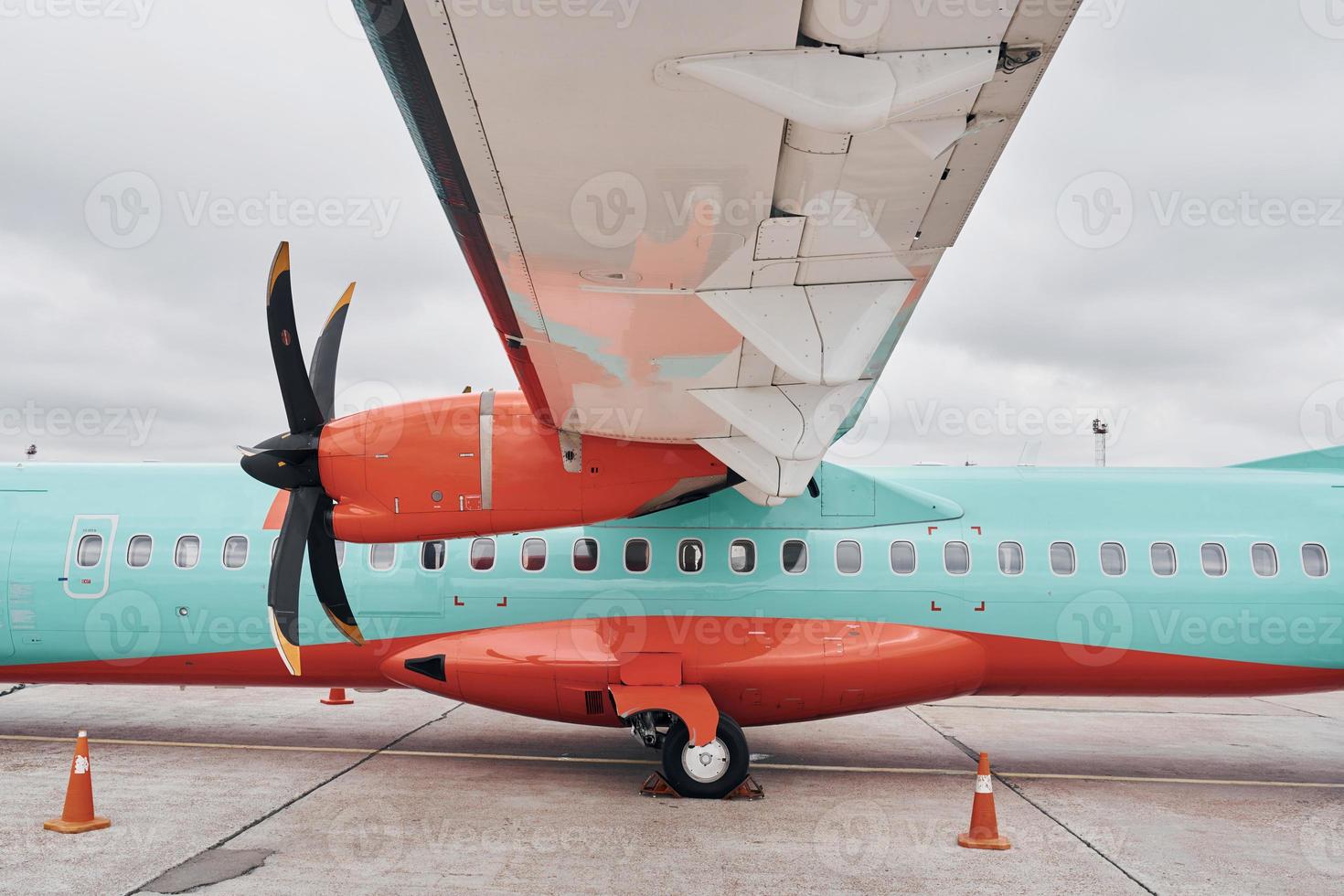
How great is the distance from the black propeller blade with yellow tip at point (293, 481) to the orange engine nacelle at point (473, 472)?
0.64 feet

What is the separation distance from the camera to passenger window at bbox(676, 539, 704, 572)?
8.61 metres

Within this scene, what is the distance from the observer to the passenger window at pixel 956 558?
28.6 feet

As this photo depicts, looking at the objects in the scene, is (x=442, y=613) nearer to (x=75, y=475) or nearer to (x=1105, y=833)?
(x=75, y=475)

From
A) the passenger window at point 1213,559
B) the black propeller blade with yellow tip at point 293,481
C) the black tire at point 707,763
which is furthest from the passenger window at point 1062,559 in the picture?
the black propeller blade with yellow tip at point 293,481

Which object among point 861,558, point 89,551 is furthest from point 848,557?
point 89,551

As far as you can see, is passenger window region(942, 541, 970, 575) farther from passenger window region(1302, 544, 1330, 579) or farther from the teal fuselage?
passenger window region(1302, 544, 1330, 579)

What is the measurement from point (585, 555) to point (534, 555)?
52cm

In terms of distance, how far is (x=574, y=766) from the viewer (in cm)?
915

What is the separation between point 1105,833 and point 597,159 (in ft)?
22.6

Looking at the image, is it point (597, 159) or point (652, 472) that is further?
point (652, 472)

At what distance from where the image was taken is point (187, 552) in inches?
357

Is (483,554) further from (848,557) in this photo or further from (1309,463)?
(1309,463)

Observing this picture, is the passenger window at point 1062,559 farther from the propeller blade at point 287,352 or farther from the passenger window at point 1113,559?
the propeller blade at point 287,352

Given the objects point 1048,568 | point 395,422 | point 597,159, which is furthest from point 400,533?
point 1048,568
